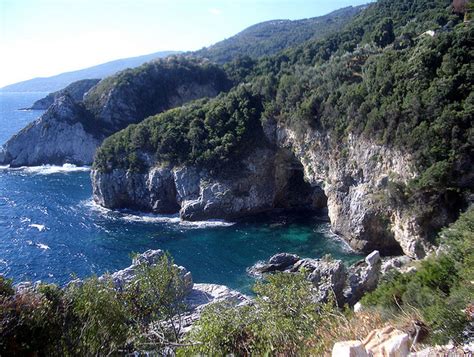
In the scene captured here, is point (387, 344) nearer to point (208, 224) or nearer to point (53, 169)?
point (208, 224)

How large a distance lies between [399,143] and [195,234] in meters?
24.4

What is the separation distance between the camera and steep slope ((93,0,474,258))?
3362cm

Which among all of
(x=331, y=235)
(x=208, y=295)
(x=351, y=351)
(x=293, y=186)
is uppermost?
(x=351, y=351)

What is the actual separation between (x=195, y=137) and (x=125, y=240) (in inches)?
694

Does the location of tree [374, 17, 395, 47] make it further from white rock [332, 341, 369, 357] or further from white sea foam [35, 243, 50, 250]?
white rock [332, 341, 369, 357]

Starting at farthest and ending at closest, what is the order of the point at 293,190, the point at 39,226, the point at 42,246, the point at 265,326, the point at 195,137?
the point at 195,137 → the point at 293,190 → the point at 39,226 → the point at 42,246 → the point at 265,326

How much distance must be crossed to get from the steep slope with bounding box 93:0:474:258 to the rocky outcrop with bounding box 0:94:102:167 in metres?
28.7

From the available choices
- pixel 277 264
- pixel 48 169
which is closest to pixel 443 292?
pixel 277 264

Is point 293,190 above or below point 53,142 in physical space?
below

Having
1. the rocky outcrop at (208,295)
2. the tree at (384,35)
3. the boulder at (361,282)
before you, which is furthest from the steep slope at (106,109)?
the boulder at (361,282)

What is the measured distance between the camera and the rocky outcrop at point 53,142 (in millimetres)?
83688

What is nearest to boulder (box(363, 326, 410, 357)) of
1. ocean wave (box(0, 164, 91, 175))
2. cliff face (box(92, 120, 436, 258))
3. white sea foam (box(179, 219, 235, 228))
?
cliff face (box(92, 120, 436, 258))

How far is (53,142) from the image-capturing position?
277ft

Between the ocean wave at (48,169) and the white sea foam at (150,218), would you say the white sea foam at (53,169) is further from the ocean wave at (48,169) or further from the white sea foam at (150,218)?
the white sea foam at (150,218)
